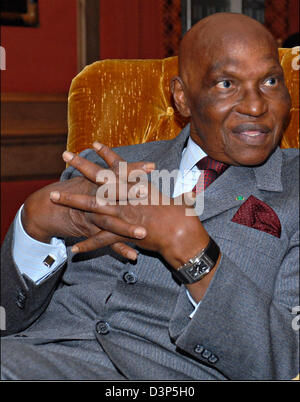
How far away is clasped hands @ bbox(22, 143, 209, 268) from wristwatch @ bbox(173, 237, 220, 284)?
0.01 metres

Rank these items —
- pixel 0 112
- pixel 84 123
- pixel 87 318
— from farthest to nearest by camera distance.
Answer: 1. pixel 0 112
2. pixel 84 123
3. pixel 87 318

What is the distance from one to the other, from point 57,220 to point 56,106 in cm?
279

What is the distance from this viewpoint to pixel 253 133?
121 cm

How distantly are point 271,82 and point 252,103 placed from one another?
0.09 metres

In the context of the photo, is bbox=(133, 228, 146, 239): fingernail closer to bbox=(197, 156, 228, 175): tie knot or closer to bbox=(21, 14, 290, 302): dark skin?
bbox=(21, 14, 290, 302): dark skin

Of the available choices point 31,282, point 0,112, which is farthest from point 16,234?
point 0,112

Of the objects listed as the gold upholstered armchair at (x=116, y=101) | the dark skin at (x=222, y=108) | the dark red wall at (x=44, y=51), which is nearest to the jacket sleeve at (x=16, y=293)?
the dark skin at (x=222, y=108)

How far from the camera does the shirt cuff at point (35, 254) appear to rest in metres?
1.25

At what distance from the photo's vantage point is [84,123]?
1.65 m

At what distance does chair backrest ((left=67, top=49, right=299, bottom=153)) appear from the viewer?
5.38 feet

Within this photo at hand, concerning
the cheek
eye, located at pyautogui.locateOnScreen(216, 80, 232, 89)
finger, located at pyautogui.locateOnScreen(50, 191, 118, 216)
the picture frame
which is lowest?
finger, located at pyautogui.locateOnScreen(50, 191, 118, 216)

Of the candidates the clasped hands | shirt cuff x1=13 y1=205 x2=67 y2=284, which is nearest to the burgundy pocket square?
the clasped hands
